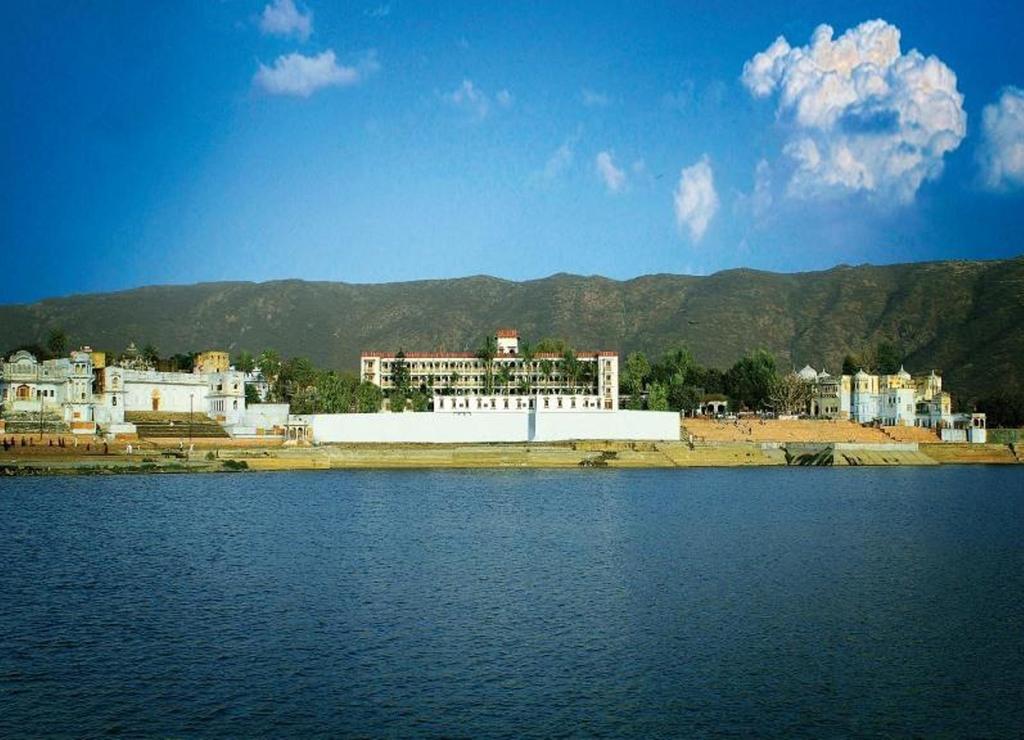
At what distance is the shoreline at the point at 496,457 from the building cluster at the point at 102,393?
1203 cm

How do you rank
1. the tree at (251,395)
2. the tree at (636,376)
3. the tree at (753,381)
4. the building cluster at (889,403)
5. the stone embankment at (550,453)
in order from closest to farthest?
the stone embankment at (550,453) → the tree at (251,395) → the building cluster at (889,403) → the tree at (636,376) → the tree at (753,381)

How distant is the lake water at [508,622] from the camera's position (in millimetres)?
19578

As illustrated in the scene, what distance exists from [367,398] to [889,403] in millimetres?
58413

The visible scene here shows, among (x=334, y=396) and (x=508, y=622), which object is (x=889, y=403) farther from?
(x=508, y=622)

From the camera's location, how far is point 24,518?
→ 46.9 meters

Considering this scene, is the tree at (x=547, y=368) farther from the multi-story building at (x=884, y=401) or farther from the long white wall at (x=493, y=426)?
the multi-story building at (x=884, y=401)

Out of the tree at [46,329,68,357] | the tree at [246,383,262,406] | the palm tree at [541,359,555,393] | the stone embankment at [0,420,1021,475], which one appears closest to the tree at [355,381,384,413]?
the tree at [246,383,262,406]

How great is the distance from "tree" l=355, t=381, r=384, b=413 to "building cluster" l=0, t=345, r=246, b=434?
11.1 m

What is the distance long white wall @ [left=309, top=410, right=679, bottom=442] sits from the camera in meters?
93.1

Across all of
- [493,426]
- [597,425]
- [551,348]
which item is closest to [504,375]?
[551,348]

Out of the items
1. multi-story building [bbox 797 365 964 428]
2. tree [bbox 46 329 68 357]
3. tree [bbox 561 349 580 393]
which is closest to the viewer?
multi-story building [bbox 797 365 964 428]

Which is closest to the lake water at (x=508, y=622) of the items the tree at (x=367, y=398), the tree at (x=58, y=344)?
the tree at (x=367, y=398)

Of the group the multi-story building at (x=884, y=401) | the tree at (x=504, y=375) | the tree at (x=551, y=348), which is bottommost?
the multi-story building at (x=884, y=401)

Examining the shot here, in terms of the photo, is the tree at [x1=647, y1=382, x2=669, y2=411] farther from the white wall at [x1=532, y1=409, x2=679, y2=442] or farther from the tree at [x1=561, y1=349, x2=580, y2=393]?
the tree at [x1=561, y1=349, x2=580, y2=393]
